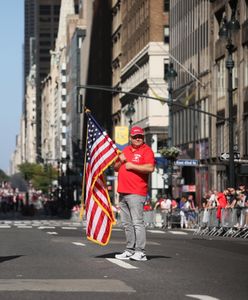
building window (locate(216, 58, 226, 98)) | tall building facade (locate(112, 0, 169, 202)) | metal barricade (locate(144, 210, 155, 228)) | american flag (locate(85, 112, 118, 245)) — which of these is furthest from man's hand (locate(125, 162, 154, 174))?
tall building facade (locate(112, 0, 169, 202))

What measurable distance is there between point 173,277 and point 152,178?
253 feet

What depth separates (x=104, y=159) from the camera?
1694 centimetres

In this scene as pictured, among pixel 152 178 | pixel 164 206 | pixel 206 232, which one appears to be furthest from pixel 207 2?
pixel 206 232

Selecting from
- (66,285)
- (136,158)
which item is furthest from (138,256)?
(66,285)

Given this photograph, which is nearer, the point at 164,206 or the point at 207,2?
the point at 164,206

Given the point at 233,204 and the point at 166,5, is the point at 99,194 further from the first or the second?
the point at 166,5

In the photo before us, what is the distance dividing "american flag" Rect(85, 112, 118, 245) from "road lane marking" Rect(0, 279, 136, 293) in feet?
13.7

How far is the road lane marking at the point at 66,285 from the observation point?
11477mm

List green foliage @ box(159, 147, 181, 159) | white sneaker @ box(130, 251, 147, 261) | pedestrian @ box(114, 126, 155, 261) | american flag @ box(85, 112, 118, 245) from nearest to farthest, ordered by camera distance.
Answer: white sneaker @ box(130, 251, 147, 261)
pedestrian @ box(114, 126, 155, 261)
american flag @ box(85, 112, 118, 245)
green foliage @ box(159, 147, 181, 159)

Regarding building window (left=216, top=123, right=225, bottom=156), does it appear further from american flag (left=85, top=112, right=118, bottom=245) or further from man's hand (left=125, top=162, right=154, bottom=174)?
man's hand (left=125, top=162, right=154, bottom=174)

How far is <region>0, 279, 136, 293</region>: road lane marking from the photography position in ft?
37.7

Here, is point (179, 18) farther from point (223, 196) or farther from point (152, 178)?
point (223, 196)

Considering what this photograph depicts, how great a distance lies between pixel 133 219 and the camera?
53.0ft

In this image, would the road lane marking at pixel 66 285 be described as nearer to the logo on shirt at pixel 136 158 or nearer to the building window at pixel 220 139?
the logo on shirt at pixel 136 158
